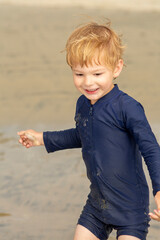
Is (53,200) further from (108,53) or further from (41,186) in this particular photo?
(108,53)

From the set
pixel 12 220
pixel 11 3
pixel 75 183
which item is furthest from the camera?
pixel 11 3

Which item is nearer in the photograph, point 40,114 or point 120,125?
point 120,125

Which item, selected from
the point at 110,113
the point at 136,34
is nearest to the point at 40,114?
the point at 110,113

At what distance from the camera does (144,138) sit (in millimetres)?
2553

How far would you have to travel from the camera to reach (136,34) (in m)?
12.0

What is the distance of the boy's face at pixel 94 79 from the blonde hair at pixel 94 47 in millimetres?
25

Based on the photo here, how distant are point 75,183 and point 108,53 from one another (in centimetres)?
205

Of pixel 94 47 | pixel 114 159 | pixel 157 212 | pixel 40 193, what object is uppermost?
pixel 94 47

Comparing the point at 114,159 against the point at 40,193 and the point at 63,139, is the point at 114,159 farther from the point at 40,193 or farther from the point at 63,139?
the point at 40,193

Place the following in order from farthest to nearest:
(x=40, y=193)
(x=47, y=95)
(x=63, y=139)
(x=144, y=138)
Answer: (x=47, y=95), (x=40, y=193), (x=63, y=139), (x=144, y=138)

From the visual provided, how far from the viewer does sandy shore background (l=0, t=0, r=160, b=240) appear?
159 inches

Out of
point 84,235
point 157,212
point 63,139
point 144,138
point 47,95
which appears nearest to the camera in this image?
point 157,212

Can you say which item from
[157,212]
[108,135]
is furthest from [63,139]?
[157,212]

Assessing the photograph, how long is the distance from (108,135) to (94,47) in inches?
17.3
